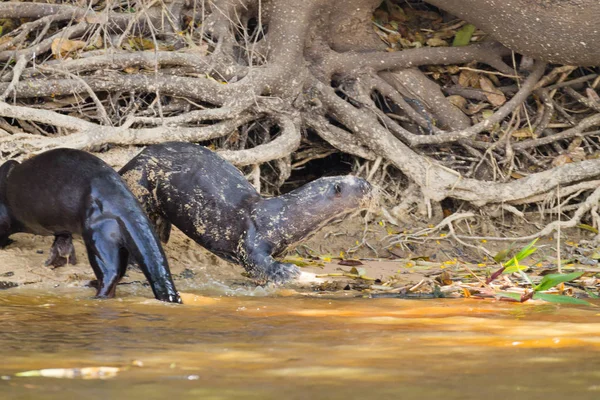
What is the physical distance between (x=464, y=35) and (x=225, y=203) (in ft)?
7.96

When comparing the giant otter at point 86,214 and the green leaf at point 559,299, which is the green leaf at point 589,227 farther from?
the giant otter at point 86,214

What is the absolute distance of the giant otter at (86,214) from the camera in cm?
322

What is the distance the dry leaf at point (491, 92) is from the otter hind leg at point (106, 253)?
3.00 m

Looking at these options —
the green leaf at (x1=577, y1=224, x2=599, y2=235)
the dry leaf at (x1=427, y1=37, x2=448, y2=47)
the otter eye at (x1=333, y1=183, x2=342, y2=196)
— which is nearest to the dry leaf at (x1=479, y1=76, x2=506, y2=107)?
the dry leaf at (x1=427, y1=37, x2=448, y2=47)

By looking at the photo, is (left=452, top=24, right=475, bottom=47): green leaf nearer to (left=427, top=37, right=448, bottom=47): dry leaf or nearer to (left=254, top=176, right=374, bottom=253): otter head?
(left=427, top=37, right=448, bottom=47): dry leaf

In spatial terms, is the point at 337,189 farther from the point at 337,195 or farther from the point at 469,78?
the point at 469,78

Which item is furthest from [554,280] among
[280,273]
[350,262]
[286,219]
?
[350,262]

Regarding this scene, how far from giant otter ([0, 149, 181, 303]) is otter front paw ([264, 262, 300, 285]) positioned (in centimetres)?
56

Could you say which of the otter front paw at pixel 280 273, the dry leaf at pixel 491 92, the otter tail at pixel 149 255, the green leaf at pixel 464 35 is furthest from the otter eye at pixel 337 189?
the green leaf at pixel 464 35

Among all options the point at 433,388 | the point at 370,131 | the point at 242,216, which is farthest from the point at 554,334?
the point at 370,131

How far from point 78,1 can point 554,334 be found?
3746 mm

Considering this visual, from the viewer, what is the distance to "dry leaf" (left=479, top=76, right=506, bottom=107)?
5527 millimetres

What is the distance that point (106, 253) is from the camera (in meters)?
3.27

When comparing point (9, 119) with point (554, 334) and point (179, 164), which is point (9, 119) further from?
point (554, 334)
